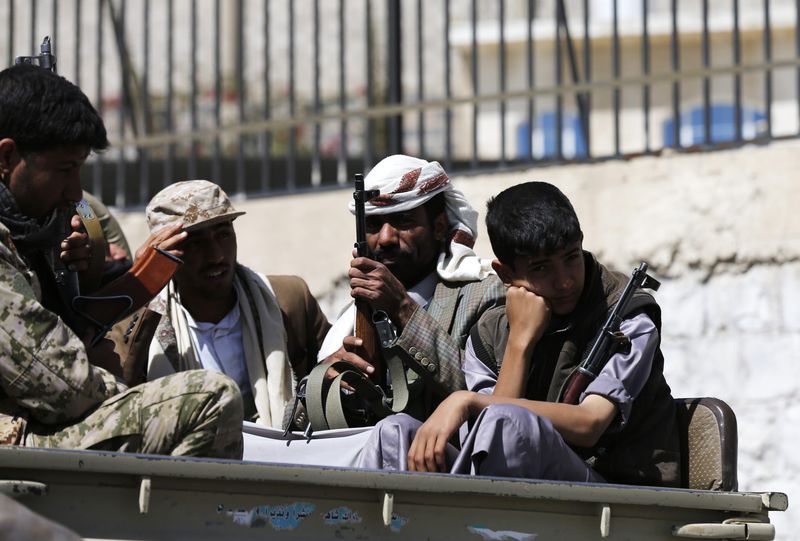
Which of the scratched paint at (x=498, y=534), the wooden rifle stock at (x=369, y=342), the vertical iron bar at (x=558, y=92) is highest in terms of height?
the vertical iron bar at (x=558, y=92)

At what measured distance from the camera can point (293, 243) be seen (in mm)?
6738

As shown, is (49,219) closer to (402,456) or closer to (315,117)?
(402,456)

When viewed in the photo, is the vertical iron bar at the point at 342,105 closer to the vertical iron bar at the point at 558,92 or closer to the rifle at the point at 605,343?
the vertical iron bar at the point at 558,92

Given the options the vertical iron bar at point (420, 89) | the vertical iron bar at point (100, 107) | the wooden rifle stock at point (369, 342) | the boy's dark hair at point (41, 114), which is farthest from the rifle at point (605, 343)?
the vertical iron bar at point (100, 107)

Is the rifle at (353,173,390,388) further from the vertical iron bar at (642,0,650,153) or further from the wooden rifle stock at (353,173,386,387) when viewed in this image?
the vertical iron bar at (642,0,650,153)

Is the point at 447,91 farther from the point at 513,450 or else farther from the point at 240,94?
the point at 513,450

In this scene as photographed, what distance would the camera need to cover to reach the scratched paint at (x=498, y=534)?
295cm

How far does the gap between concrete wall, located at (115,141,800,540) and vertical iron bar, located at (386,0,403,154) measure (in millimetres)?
785

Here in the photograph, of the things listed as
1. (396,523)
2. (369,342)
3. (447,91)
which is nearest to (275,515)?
(396,523)

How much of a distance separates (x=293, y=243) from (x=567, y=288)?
3.21 m

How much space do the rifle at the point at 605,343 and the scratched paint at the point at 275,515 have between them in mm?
979

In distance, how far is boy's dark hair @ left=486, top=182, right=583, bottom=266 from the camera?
364 cm

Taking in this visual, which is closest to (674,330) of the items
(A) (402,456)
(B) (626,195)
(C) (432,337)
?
(B) (626,195)

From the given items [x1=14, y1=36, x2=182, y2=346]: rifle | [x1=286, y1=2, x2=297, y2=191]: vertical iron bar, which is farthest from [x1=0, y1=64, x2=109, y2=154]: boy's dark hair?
[x1=286, y1=2, x2=297, y2=191]: vertical iron bar
